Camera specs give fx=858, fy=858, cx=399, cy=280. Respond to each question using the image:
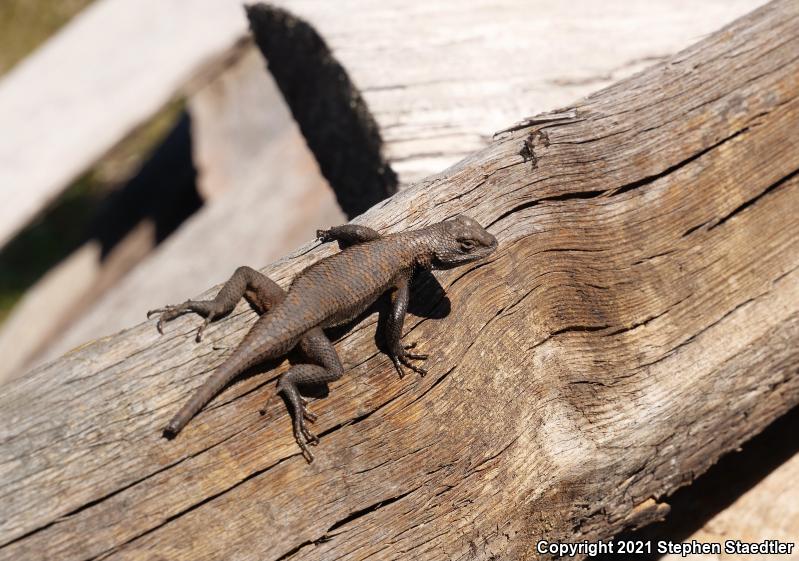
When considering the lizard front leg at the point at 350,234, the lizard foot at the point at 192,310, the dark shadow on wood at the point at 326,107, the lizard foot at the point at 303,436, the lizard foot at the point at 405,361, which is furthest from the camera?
the dark shadow on wood at the point at 326,107

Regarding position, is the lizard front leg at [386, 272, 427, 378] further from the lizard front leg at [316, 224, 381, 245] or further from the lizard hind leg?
the lizard front leg at [316, 224, 381, 245]

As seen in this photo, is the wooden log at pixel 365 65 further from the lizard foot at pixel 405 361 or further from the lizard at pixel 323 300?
the lizard foot at pixel 405 361

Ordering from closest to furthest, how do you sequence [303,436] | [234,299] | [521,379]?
[303,436] → [234,299] → [521,379]

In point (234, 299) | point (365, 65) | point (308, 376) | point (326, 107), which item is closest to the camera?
point (308, 376)

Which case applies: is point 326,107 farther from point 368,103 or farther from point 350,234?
point 350,234

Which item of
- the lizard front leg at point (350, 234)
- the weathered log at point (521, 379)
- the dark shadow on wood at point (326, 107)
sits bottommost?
the weathered log at point (521, 379)

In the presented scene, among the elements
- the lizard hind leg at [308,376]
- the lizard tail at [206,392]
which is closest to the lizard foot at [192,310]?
the lizard tail at [206,392]

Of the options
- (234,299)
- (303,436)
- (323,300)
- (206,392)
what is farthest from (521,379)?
(206,392)

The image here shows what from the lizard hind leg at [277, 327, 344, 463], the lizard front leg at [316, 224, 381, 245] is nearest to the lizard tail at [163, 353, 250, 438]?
the lizard hind leg at [277, 327, 344, 463]
